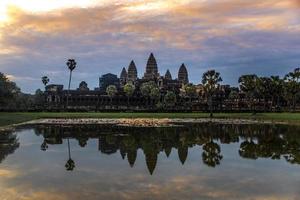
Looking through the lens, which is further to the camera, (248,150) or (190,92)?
(190,92)

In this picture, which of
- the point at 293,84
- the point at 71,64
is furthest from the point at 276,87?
the point at 71,64

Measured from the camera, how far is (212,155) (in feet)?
85.9

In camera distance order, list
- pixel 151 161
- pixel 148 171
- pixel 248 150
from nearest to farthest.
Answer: pixel 148 171, pixel 151 161, pixel 248 150

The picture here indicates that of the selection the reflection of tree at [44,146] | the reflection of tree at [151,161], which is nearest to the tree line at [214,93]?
the reflection of tree at [44,146]

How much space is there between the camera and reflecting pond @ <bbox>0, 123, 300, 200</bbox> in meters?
14.9

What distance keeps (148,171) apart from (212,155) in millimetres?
7641

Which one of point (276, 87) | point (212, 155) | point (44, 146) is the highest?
point (276, 87)

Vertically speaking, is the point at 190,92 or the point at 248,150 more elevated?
the point at 190,92

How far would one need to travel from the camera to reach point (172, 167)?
20.9 metres

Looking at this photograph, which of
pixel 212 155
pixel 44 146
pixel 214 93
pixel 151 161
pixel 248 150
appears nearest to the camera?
pixel 151 161

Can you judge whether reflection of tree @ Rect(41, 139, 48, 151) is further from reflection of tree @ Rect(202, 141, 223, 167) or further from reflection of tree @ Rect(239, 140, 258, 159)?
reflection of tree @ Rect(239, 140, 258, 159)

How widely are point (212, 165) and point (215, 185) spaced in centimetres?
559

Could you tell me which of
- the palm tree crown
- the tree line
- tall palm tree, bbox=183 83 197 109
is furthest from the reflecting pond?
tall palm tree, bbox=183 83 197 109

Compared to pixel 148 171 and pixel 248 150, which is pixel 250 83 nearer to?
pixel 248 150
